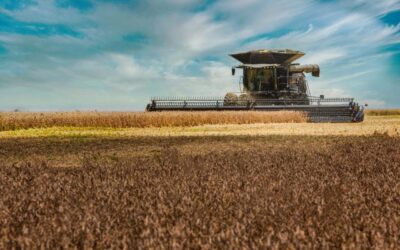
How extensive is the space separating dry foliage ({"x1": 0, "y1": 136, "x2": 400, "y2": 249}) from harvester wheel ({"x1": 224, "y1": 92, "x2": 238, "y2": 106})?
24.7 meters

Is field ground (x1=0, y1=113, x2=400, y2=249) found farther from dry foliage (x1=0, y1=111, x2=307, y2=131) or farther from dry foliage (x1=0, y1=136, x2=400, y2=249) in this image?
dry foliage (x1=0, y1=111, x2=307, y2=131)

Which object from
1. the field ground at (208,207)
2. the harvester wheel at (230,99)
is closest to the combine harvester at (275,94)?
the harvester wheel at (230,99)

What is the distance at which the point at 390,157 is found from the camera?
28.8 feet

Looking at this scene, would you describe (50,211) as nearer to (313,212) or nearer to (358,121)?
(313,212)

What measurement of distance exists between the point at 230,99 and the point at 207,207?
28879mm

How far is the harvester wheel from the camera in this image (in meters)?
32.8

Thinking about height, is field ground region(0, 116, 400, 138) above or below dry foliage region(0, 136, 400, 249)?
below

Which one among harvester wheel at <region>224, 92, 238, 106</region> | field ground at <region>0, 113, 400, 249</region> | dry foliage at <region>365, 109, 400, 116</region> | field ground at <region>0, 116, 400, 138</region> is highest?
harvester wheel at <region>224, 92, 238, 106</region>

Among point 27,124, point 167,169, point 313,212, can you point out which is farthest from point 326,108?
point 313,212

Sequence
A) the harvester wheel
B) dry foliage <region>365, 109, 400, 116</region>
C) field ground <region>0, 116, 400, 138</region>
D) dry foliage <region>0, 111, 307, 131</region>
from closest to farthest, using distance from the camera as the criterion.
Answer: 1. field ground <region>0, 116, 400, 138</region>
2. dry foliage <region>0, 111, 307, 131</region>
3. the harvester wheel
4. dry foliage <region>365, 109, 400, 116</region>

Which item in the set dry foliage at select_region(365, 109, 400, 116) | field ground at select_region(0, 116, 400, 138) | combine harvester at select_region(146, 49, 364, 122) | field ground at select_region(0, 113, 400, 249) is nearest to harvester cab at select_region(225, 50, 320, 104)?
combine harvester at select_region(146, 49, 364, 122)

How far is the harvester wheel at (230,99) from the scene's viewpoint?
32844 mm

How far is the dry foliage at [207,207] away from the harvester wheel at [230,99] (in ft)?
80.9

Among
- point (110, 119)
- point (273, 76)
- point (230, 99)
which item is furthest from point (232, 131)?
point (273, 76)
